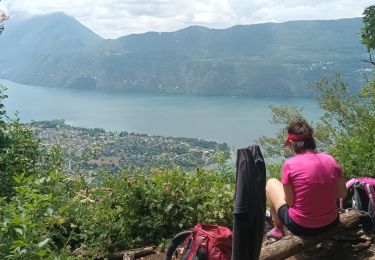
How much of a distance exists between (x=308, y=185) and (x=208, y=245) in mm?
1164

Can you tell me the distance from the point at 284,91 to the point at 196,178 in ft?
400

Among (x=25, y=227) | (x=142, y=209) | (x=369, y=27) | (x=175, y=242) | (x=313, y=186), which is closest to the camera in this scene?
(x=25, y=227)

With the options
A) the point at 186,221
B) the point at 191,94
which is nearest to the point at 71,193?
the point at 186,221

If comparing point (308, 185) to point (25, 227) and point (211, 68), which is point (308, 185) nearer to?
point (25, 227)

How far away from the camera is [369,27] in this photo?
42.9 feet

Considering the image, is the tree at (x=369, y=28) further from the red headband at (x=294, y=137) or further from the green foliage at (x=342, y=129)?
the red headband at (x=294, y=137)

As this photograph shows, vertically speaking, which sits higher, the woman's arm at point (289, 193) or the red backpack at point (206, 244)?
the woman's arm at point (289, 193)

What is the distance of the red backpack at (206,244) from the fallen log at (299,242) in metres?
0.53

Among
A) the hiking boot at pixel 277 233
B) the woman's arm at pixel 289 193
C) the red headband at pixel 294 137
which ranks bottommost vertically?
the hiking boot at pixel 277 233

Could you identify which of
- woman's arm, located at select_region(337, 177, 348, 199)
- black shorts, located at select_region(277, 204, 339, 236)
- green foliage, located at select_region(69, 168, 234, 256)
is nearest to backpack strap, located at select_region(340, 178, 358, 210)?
woman's arm, located at select_region(337, 177, 348, 199)

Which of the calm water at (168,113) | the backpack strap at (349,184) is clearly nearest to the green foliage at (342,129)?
the backpack strap at (349,184)

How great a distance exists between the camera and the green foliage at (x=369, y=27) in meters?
12.9

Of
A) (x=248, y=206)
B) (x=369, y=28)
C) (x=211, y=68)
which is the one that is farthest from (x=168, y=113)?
(x=248, y=206)

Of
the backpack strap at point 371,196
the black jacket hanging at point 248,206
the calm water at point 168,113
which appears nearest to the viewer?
the black jacket hanging at point 248,206
